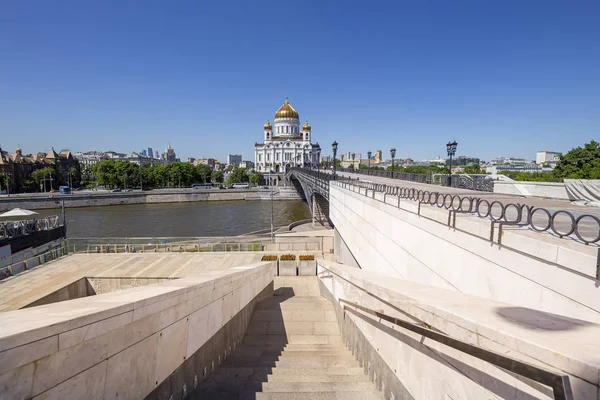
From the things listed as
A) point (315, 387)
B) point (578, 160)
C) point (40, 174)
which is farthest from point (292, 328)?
point (40, 174)

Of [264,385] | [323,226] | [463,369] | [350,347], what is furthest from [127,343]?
[323,226]

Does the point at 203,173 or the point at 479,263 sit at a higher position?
the point at 203,173

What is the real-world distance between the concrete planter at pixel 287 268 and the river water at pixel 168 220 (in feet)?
59.1

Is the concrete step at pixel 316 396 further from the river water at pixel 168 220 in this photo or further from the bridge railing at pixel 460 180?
the river water at pixel 168 220

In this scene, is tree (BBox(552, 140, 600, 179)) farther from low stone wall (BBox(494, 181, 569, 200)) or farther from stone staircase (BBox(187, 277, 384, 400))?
stone staircase (BBox(187, 277, 384, 400))

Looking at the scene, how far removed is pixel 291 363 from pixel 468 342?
329 centimetres

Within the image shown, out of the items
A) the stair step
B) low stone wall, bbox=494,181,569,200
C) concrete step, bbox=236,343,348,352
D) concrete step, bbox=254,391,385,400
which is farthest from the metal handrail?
low stone wall, bbox=494,181,569,200

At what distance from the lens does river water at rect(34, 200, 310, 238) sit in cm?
3303

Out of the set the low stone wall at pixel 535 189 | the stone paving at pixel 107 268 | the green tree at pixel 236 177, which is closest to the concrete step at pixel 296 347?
the stone paving at pixel 107 268

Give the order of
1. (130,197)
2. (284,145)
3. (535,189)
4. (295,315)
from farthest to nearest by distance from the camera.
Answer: (284,145) → (130,197) → (535,189) → (295,315)

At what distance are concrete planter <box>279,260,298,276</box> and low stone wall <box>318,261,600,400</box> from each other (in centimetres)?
1027

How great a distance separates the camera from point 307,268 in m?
14.8

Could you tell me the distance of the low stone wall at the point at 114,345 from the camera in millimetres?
2131

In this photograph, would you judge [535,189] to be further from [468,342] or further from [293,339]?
[468,342]
